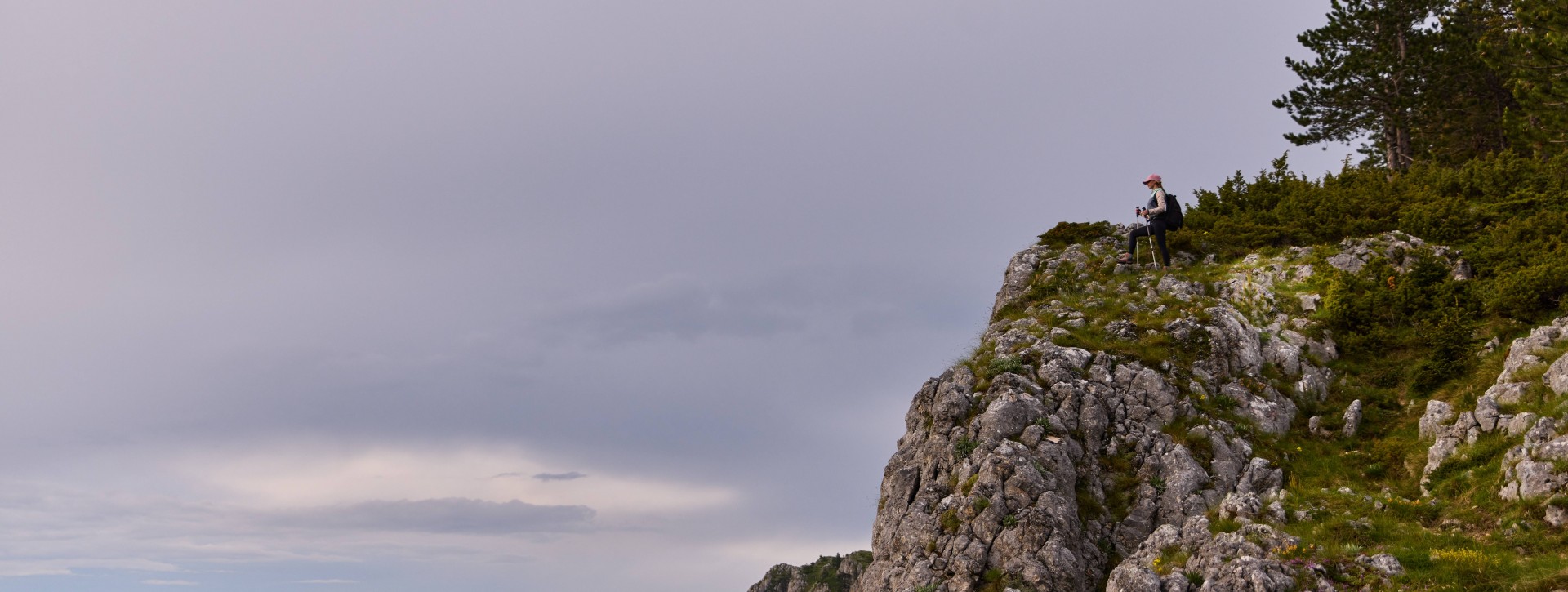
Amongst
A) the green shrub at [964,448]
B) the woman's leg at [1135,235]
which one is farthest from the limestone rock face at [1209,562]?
the woman's leg at [1135,235]

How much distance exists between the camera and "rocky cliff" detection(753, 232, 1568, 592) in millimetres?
20078

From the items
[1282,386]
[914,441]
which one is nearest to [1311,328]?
[1282,386]

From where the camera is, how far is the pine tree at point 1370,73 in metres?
53.6

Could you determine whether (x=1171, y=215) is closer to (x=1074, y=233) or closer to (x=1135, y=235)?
(x=1135, y=235)

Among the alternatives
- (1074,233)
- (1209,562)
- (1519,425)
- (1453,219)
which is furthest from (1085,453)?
(1453,219)

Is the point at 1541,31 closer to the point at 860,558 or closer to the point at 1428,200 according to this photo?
the point at 1428,200

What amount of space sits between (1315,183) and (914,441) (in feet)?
96.0

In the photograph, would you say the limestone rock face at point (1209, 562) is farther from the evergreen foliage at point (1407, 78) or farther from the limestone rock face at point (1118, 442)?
the evergreen foliage at point (1407, 78)

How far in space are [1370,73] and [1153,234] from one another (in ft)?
94.2

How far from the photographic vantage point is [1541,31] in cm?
4072

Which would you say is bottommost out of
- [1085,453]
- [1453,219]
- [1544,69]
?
[1085,453]

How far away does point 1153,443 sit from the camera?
2505 cm

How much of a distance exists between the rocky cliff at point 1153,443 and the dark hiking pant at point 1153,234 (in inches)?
91.1

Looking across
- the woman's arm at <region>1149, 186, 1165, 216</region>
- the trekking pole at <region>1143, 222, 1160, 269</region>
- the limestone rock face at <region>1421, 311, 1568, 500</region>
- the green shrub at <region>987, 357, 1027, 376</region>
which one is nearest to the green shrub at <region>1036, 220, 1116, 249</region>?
the trekking pole at <region>1143, 222, 1160, 269</region>
